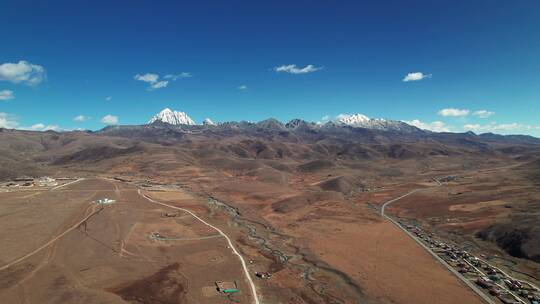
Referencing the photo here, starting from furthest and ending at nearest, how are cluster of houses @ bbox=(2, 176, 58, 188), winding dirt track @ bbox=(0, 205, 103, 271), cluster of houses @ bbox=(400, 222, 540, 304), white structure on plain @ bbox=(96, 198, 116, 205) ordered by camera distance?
1. cluster of houses @ bbox=(2, 176, 58, 188)
2. white structure on plain @ bbox=(96, 198, 116, 205)
3. winding dirt track @ bbox=(0, 205, 103, 271)
4. cluster of houses @ bbox=(400, 222, 540, 304)

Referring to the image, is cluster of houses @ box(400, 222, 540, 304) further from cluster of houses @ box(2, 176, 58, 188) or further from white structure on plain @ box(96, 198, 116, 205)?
cluster of houses @ box(2, 176, 58, 188)

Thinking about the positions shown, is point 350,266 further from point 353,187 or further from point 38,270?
point 353,187

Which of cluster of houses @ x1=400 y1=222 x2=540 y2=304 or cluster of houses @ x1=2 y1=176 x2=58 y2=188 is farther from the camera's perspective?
cluster of houses @ x1=2 y1=176 x2=58 y2=188

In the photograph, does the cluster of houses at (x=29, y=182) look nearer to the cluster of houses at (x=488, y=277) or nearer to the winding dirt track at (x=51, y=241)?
the winding dirt track at (x=51, y=241)

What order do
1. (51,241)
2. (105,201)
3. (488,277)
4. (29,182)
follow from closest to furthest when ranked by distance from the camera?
(488,277) < (51,241) < (105,201) < (29,182)

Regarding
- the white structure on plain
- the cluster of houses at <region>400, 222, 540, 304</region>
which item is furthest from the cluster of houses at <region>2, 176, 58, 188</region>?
the cluster of houses at <region>400, 222, 540, 304</region>

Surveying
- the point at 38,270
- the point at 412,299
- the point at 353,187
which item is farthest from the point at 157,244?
the point at 353,187

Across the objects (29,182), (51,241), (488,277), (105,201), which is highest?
(29,182)

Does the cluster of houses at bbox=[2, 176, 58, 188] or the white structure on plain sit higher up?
the cluster of houses at bbox=[2, 176, 58, 188]

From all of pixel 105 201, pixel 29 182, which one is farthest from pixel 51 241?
pixel 29 182

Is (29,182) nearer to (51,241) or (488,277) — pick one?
(51,241)
